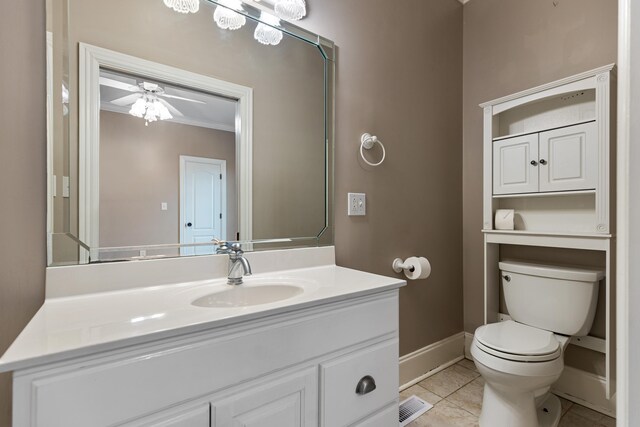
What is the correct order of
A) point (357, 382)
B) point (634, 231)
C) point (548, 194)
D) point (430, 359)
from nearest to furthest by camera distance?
point (634, 231), point (357, 382), point (548, 194), point (430, 359)

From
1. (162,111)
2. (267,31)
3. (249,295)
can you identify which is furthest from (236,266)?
(267,31)

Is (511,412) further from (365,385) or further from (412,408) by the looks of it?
(365,385)

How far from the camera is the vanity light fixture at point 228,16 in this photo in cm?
125

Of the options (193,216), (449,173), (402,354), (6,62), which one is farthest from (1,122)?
(449,173)

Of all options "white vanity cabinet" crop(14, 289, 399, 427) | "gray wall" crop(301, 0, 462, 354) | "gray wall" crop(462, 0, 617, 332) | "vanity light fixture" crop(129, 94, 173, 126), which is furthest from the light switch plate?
"gray wall" crop(462, 0, 617, 332)

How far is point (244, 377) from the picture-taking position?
0.77 metres

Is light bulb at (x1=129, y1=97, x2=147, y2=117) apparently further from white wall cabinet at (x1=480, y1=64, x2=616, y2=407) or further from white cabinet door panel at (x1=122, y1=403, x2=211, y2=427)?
white wall cabinet at (x1=480, y1=64, x2=616, y2=407)

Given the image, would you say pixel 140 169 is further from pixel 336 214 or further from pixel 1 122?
pixel 336 214

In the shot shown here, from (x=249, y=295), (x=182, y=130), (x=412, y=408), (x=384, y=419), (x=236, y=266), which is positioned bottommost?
(x=412, y=408)

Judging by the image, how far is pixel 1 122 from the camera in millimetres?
671

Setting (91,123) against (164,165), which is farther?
(164,165)

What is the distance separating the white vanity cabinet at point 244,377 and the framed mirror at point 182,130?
520 mm

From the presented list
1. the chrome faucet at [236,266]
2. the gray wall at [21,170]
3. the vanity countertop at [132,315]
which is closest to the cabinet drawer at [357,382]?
the vanity countertop at [132,315]

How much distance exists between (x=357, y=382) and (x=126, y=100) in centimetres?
125
